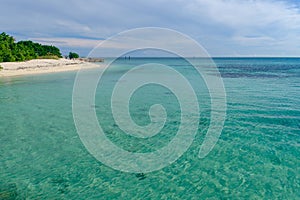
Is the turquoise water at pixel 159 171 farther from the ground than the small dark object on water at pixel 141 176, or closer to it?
farther from the ground

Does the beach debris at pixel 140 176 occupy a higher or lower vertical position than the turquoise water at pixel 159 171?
lower

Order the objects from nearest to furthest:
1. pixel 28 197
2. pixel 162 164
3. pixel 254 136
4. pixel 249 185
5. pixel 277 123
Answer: pixel 28 197, pixel 249 185, pixel 162 164, pixel 254 136, pixel 277 123

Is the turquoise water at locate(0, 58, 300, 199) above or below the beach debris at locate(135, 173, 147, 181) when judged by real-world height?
above

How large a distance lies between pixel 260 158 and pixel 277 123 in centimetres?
534

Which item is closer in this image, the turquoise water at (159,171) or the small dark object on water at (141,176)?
the turquoise water at (159,171)

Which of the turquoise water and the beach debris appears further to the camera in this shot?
the beach debris

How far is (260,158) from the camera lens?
365 inches

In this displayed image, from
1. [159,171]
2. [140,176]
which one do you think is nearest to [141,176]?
[140,176]

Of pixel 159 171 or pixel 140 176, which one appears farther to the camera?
pixel 159 171

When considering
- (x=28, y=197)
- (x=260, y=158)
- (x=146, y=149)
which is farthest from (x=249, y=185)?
(x=28, y=197)

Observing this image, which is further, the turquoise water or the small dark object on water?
the small dark object on water

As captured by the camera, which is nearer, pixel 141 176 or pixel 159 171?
pixel 141 176

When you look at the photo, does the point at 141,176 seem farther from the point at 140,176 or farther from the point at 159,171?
the point at 159,171

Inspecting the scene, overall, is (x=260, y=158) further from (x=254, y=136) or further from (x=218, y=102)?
(x=218, y=102)
